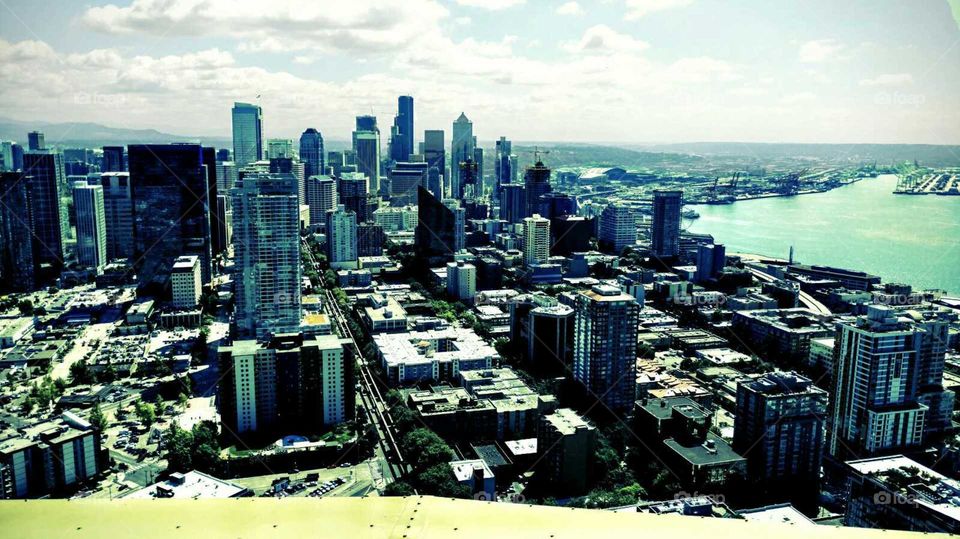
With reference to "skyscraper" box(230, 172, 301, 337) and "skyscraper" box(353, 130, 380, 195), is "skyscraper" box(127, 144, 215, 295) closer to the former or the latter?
"skyscraper" box(230, 172, 301, 337)

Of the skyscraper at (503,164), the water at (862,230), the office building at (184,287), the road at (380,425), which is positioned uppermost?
the skyscraper at (503,164)

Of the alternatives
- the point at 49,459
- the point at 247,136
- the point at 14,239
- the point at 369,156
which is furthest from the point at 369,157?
the point at 49,459

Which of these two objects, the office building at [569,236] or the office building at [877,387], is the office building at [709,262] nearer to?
the office building at [569,236]

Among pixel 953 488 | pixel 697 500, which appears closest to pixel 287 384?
pixel 697 500

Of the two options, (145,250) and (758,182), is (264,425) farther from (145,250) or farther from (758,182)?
(758,182)

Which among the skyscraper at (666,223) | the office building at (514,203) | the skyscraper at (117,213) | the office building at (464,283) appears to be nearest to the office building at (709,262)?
the skyscraper at (666,223)

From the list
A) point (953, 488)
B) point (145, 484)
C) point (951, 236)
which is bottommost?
point (145, 484)

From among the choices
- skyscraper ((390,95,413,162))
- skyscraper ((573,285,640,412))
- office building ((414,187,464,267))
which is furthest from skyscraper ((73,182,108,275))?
skyscraper ((390,95,413,162))
